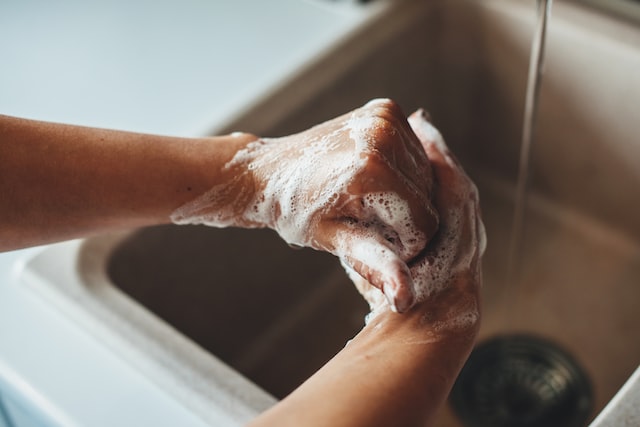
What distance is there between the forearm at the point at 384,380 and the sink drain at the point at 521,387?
0.39 metres

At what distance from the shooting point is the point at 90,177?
63cm

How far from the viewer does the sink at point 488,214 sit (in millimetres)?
931

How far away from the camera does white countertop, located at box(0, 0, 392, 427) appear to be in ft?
3.12

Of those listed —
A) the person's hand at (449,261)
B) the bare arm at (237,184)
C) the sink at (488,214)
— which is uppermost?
the bare arm at (237,184)

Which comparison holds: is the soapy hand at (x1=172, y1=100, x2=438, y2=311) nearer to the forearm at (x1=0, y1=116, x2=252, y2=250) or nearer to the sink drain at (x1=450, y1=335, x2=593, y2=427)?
the forearm at (x1=0, y1=116, x2=252, y2=250)

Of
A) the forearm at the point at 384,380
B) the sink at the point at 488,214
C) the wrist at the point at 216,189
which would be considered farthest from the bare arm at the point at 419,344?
the sink at the point at 488,214

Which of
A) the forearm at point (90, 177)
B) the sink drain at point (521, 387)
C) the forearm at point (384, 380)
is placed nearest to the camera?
the forearm at point (384, 380)

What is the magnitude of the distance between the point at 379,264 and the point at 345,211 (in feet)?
0.24

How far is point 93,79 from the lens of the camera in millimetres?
1048

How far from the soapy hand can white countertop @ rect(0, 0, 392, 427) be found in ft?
0.76

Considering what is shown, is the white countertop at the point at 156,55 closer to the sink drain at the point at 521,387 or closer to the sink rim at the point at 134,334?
the sink rim at the point at 134,334

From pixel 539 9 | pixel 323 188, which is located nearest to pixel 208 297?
pixel 323 188

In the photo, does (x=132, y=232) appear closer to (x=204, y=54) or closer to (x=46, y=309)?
(x=46, y=309)

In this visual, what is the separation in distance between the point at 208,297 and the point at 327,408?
0.46m
